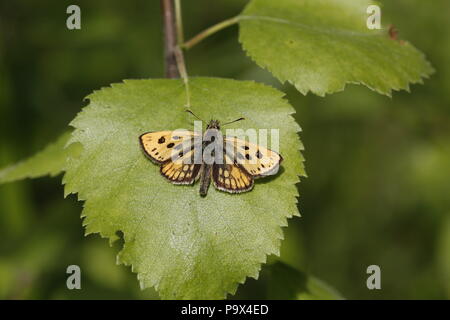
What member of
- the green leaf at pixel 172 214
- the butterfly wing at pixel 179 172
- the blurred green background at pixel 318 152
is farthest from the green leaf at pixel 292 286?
the blurred green background at pixel 318 152

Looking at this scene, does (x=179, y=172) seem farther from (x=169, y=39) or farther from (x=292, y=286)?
(x=292, y=286)

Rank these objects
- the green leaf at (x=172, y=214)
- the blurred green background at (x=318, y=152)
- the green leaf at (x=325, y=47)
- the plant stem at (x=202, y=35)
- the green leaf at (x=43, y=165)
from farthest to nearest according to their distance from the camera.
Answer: the blurred green background at (x=318, y=152), the green leaf at (x=43, y=165), the plant stem at (x=202, y=35), the green leaf at (x=325, y=47), the green leaf at (x=172, y=214)

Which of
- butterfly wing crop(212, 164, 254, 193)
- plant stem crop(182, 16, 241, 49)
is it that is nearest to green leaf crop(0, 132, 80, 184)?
plant stem crop(182, 16, 241, 49)

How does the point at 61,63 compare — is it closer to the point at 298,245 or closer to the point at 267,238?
the point at 298,245

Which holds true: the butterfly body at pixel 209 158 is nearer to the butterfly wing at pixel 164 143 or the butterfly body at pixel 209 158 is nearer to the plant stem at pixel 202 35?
the butterfly wing at pixel 164 143

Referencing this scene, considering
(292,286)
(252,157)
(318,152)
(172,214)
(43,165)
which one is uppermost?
(252,157)

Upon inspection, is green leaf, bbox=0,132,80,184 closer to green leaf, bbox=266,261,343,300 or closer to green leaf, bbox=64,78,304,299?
green leaf, bbox=64,78,304,299

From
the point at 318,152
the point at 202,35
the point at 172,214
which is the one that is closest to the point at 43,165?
the point at 202,35
